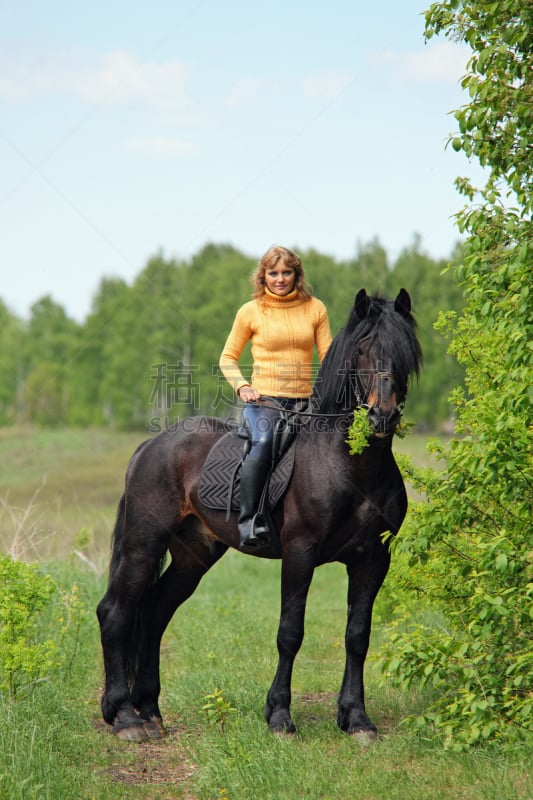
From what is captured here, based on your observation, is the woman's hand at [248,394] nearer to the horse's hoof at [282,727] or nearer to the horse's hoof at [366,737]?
the horse's hoof at [282,727]

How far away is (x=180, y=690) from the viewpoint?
7219mm

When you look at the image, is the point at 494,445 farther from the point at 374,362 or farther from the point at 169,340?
the point at 169,340

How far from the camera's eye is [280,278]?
6281mm

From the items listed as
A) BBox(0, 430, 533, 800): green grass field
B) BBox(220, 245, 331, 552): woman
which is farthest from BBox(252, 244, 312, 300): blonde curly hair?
BBox(0, 430, 533, 800): green grass field

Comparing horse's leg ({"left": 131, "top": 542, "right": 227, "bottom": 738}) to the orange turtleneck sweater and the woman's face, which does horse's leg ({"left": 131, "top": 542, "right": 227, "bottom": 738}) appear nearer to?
the orange turtleneck sweater

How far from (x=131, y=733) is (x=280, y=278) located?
3648mm

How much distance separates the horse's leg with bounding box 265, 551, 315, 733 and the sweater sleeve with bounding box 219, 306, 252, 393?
53.7 inches

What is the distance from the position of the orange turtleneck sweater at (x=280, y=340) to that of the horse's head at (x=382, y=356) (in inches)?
24.5

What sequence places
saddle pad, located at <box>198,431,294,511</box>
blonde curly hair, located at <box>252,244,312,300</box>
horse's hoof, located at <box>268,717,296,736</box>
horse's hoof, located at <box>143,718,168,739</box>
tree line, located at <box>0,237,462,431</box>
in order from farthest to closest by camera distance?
tree line, located at <box>0,237,462,431</box> < horse's hoof, located at <box>143,718,168,739</box> < blonde curly hair, located at <box>252,244,312,300</box> < saddle pad, located at <box>198,431,294,511</box> < horse's hoof, located at <box>268,717,296,736</box>

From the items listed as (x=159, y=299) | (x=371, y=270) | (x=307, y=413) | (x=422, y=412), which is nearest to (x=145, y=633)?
(x=307, y=413)

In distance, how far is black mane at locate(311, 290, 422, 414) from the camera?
217 inches

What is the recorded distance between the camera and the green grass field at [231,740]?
478 cm

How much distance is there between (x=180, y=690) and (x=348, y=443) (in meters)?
2.99

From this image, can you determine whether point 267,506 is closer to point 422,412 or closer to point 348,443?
point 348,443
